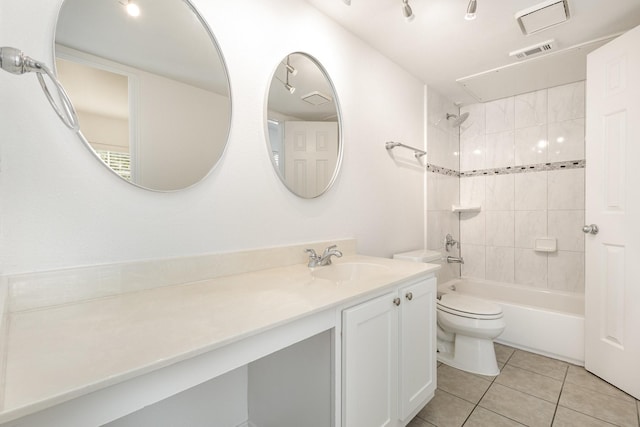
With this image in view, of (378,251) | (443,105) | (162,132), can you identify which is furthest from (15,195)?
(443,105)

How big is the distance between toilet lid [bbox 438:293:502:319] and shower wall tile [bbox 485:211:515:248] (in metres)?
1.08

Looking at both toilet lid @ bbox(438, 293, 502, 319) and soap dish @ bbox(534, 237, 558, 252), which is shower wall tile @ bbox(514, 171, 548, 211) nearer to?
soap dish @ bbox(534, 237, 558, 252)

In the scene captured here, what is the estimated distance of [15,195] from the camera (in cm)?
82

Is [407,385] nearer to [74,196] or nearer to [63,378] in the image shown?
[63,378]

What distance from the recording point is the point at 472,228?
124 inches

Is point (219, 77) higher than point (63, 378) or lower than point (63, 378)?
higher

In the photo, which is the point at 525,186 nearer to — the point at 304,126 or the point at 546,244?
the point at 546,244

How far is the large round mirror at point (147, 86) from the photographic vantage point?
940 millimetres

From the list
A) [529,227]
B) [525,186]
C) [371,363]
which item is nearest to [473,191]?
[525,186]

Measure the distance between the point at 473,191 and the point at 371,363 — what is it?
2664 mm

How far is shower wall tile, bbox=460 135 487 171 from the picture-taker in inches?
122

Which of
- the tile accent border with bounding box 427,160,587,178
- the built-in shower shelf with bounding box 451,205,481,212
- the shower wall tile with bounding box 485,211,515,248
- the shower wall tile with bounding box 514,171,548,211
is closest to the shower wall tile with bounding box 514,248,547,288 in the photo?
the shower wall tile with bounding box 485,211,515,248

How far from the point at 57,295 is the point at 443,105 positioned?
324 cm

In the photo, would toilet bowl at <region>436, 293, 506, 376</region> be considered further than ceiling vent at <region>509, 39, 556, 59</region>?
No
